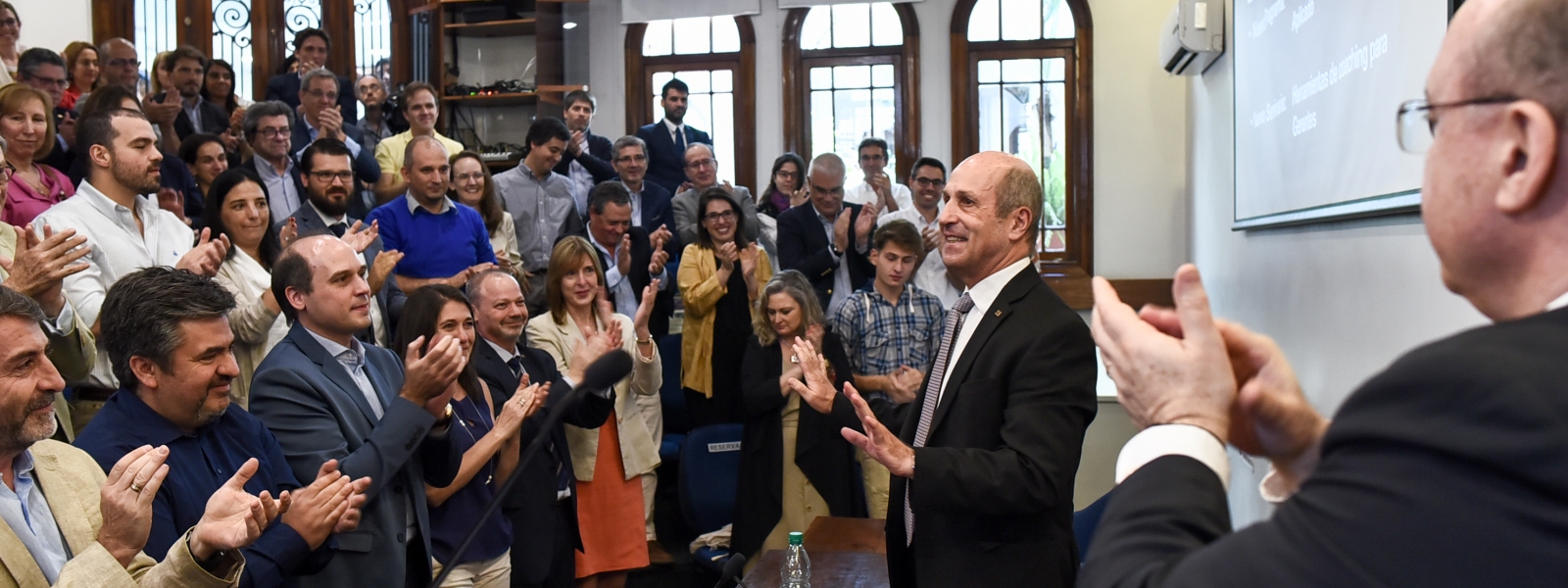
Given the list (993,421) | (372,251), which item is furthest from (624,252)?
(993,421)

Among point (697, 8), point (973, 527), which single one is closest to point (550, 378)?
point (973, 527)

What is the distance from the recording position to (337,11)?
8.02m

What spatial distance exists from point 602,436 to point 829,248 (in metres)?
1.84

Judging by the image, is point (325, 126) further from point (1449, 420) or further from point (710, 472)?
point (1449, 420)

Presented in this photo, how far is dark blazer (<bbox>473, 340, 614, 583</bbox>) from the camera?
3293 millimetres

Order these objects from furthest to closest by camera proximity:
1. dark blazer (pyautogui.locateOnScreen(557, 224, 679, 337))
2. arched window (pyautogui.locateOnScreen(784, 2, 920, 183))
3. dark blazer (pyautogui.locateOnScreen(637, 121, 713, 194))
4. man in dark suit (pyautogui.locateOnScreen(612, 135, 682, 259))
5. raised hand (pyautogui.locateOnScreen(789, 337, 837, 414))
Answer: arched window (pyautogui.locateOnScreen(784, 2, 920, 183)) → dark blazer (pyautogui.locateOnScreen(637, 121, 713, 194)) → man in dark suit (pyautogui.locateOnScreen(612, 135, 682, 259)) → dark blazer (pyautogui.locateOnScreen(557, 224, 679, 337)) → raised hand (pyautogui.locateOnScreen(789, 337, 837, 414))

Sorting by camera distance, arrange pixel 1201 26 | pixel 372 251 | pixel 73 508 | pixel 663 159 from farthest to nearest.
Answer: pixel 663 159
pixel 1201 26
pixel 372 251
pixel 73 508

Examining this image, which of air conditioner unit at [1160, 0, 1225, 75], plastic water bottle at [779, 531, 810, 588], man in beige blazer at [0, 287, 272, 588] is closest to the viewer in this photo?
man in beige blazer at [0, 287, 272, 588]

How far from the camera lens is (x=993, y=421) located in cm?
206

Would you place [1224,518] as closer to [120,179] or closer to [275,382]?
[275,382]

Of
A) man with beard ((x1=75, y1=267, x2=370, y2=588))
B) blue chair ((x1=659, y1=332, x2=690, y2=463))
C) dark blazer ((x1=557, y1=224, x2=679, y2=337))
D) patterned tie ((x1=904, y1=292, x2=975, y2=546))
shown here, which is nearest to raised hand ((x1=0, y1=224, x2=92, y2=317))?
man with beard ((x1=75, y1=267, x2=370, y2=588))

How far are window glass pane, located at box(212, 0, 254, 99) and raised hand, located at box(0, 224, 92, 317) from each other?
575cm

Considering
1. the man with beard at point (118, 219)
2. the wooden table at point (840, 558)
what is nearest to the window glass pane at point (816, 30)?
the wooden table at point (840, 558)

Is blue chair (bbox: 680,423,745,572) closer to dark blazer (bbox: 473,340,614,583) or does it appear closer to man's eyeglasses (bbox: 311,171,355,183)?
dark blazer (bbox: 473,340,614,583)
